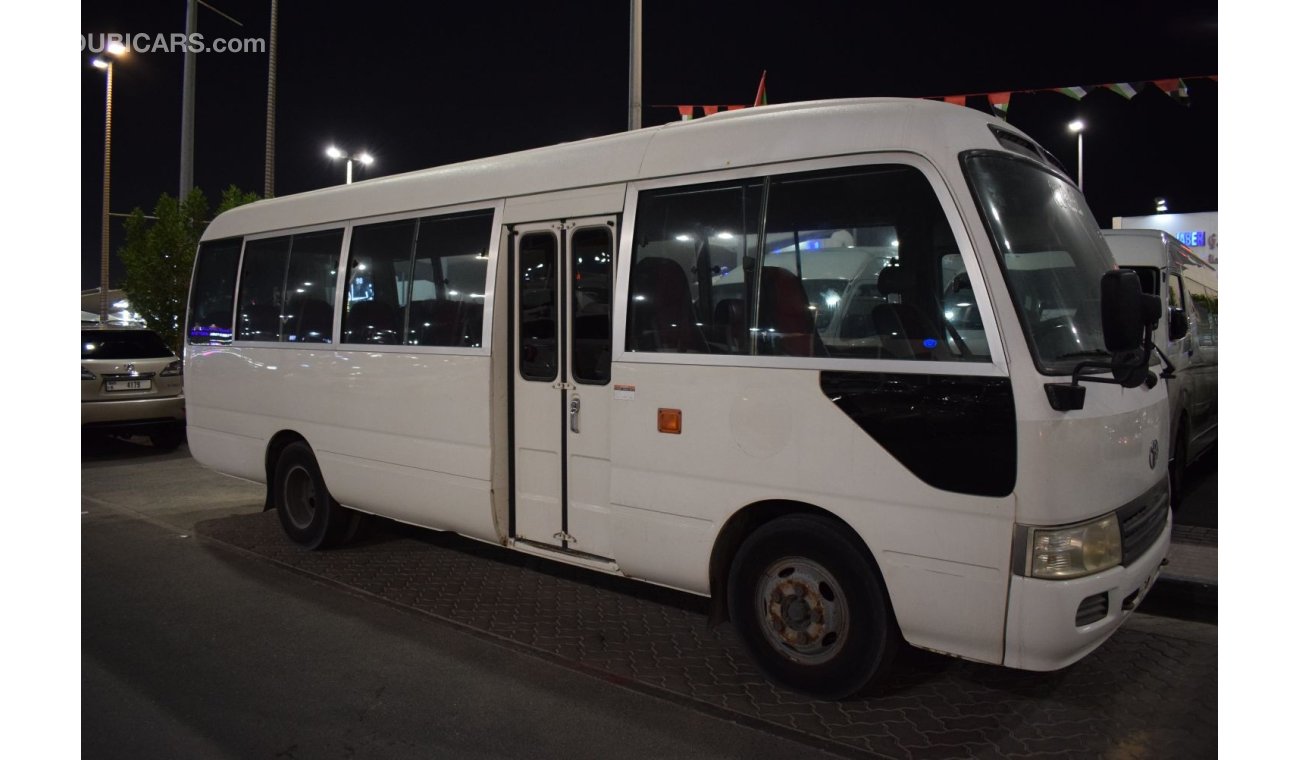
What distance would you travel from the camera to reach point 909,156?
12.9 feet

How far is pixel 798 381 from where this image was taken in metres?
4.13

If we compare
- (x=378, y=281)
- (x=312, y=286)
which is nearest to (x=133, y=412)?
(x=312, y=286)

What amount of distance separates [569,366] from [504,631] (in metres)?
1.69

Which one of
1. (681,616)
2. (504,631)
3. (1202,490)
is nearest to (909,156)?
(681,616)

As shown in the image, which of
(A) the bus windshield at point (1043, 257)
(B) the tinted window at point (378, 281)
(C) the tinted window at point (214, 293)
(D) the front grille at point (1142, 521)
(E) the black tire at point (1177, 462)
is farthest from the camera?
(E) the black tire at point (1177, 462)

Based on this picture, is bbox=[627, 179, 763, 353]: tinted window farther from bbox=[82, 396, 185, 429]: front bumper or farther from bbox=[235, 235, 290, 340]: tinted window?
bbox=[82, 396, 185, 429]: front bumper

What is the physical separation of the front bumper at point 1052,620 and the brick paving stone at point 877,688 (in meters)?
0.52

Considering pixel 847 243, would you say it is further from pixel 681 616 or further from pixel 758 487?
pixel 681 616

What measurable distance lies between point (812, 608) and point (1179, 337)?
233 inches

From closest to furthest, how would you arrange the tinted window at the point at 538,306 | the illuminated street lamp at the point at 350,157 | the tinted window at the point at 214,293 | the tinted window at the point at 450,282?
the tinted window at the point at 538,306 → the tinted window at the point at 450,282 → the tinted window at the point at 214,293 → the illuminated street lamp at the point at 350,157

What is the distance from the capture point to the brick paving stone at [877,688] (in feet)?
12.8

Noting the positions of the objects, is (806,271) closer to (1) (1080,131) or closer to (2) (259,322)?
(2) (259,322)

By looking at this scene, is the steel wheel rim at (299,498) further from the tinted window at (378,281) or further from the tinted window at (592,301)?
the tinted window at (592,301)

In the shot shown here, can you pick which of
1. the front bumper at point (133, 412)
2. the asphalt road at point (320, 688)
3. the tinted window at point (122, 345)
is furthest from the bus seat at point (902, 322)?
the tinted window at point (122, 345)
